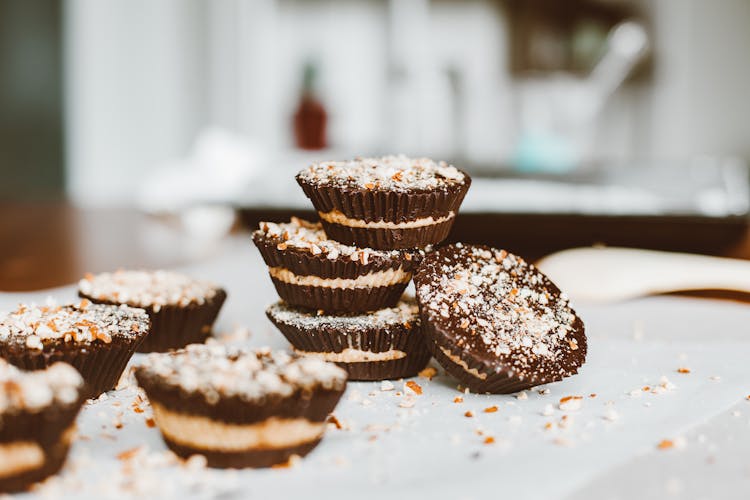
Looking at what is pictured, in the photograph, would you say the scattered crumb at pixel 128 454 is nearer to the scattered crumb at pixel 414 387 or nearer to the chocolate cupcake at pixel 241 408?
the chocolate cupcake at pixel 241 408

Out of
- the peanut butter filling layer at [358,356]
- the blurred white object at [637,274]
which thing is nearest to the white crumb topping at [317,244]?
the peanut butter filling layer at [358,356]

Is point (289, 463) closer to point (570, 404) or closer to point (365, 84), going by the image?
point (570, 404)

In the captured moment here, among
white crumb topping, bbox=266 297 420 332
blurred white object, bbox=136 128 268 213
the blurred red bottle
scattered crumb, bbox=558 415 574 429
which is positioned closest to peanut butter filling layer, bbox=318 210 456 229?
white crumb topping, bbox=266 297 420 332

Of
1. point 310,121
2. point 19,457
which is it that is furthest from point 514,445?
point 310,121

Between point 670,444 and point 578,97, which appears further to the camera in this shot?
point 578,97

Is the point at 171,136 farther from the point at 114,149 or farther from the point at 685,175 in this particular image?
the point at 685,175

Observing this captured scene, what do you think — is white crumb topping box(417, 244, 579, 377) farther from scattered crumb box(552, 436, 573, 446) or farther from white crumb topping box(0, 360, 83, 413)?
white crumb topping box(0, 360, 83, 413)

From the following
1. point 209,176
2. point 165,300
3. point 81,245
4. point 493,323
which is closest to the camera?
point 493,323
